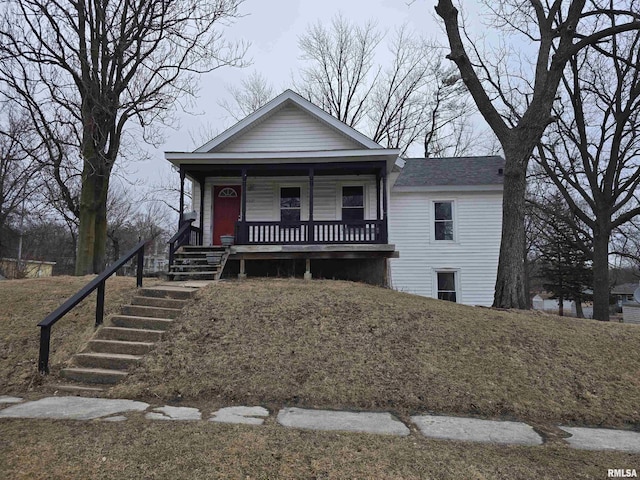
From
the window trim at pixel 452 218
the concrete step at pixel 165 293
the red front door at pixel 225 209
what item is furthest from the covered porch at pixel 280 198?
the concrete step at pixel 165 293

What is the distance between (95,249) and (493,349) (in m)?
13.7

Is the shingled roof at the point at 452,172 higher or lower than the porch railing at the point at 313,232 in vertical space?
higher

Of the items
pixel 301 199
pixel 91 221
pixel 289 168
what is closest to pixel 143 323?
pixel 289 168

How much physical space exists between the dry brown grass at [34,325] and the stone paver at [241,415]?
8.59 ft

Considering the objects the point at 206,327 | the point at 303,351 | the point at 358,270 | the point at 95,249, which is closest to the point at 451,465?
the point at 303,351

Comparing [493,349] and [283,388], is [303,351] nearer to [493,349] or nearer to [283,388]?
[283,388]

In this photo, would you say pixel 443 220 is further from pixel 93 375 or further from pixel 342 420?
pixel 93 375

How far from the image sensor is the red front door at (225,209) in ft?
43.2

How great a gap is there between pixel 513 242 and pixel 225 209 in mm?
9060

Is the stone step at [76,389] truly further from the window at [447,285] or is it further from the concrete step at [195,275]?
the window at [447,285]

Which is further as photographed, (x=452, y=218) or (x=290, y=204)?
(x=452, y=218)

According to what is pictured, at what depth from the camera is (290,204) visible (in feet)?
44.6

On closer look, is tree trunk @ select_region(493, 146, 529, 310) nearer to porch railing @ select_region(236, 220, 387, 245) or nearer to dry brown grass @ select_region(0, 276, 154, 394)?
porch railing @ select_region(236, 220, 387, 245)

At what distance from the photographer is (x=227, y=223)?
43.3 feet
